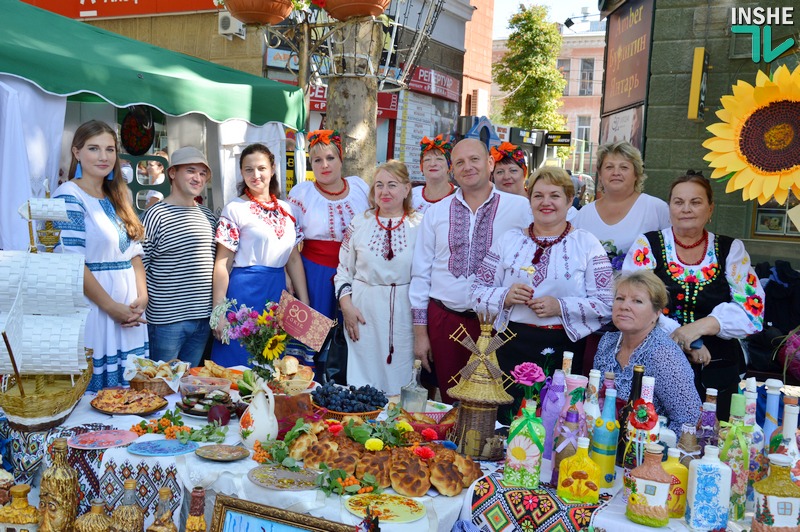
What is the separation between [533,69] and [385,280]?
57.5 ft

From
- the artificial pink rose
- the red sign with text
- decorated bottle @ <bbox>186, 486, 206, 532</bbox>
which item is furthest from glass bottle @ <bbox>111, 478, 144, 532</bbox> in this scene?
the red sign with text

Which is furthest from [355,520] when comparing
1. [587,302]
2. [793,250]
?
[793,250]

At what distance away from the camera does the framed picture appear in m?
1.98

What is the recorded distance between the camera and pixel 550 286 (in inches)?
125

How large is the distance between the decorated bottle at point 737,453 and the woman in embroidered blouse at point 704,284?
909mm

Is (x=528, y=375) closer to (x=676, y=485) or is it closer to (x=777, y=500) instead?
(x=676, y=485)

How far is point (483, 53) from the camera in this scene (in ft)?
57.7

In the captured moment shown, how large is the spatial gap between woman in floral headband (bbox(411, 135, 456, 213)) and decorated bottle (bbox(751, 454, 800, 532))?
9.18 feet

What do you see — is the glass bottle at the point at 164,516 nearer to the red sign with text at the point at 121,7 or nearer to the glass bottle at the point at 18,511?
the glass bottle at the point at 18,511

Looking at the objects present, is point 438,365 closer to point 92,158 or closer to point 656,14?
point 92,158

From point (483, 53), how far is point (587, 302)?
15.5 meters

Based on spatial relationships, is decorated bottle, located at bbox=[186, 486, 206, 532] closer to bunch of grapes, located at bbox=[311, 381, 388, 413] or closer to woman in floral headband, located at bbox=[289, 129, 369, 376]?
bunch of grapes, located at bbox=[311, 381, 388, 413]

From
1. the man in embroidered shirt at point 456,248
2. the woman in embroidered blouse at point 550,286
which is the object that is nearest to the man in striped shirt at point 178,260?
the man in embroidered shirt at point 456,248

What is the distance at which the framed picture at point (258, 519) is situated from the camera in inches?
77.9
